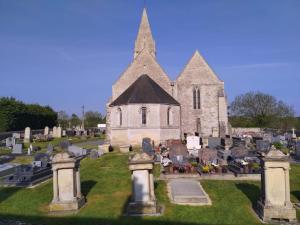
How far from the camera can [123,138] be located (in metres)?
28.1

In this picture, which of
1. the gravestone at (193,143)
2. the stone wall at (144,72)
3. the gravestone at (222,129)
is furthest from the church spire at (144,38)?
the gravestone at (193,143)

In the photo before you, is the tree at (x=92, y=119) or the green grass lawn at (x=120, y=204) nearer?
the green grass lawn at (x=120, y=204)

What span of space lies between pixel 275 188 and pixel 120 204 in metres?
4.90

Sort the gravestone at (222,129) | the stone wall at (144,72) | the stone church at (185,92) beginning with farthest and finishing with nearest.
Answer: the stone wall at (144,72)
the gravestone at (222,129)
the stone church at (185,92)

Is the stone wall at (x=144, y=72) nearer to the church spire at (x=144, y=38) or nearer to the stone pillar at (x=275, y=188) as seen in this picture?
the church spire at (x=144, y=38)

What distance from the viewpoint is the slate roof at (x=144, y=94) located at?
28.0 m

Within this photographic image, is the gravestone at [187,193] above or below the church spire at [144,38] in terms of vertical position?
below

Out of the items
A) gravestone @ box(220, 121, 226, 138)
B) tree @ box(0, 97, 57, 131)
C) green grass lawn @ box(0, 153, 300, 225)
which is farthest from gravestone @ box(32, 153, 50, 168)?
tree @ box(0, 97, 57, 131)

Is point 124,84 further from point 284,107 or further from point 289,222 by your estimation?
point 284,107

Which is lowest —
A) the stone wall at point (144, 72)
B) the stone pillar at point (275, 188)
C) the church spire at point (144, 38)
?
the stone pillar at point (275, 188)

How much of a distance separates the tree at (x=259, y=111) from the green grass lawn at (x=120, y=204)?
40512mm

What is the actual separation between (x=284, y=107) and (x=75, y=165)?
5102cm

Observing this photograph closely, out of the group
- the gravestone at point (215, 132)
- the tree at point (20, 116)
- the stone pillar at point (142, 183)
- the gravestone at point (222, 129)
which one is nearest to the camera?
the stone pillar at point (142, 183)

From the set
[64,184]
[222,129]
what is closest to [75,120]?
[222,129]
